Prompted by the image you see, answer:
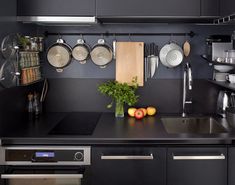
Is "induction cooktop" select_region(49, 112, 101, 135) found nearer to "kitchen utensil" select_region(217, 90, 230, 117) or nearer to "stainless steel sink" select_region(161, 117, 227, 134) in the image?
"stainless steel sink" select_region(161, 117, 227, 134)

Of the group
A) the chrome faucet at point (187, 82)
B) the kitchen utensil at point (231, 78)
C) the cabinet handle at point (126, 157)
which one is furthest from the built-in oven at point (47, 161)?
the kitchen utensil at point (231, 78)

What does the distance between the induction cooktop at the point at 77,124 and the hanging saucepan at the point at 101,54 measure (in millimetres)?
432

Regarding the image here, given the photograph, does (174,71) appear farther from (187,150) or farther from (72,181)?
(72,181)

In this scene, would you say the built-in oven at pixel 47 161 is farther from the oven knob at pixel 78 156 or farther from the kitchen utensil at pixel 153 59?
the kitchen utensil at pixel 153 59

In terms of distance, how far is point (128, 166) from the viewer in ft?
6.64

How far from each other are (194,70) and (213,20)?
1.47ft

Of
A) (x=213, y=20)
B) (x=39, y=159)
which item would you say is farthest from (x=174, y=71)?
(x=39, y=159)

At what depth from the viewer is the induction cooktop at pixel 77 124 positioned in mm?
2168

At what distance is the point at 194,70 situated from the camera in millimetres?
2799

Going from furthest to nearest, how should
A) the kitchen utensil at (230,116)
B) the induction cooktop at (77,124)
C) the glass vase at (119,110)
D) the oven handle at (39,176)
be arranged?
the glass vase at (119,110) < the kitchen utensil at (230,116) < the induction cooktop at (77,124) < the oven handle at (39,176)

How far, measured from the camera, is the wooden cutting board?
2.72 m

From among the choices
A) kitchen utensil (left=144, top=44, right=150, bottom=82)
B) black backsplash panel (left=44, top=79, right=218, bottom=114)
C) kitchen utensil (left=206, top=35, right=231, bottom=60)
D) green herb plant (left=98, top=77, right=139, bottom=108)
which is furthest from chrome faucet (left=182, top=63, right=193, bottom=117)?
green herb plant (left=98, top=77, right=139, bottom=108)

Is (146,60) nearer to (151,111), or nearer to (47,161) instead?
(151,111)

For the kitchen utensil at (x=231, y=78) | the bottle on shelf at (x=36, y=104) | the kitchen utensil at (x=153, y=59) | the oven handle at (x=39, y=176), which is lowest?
the oven handle at (x=39, y=176)
